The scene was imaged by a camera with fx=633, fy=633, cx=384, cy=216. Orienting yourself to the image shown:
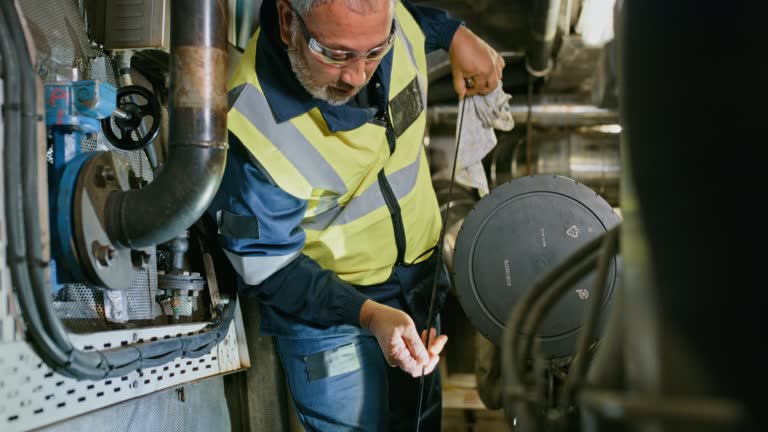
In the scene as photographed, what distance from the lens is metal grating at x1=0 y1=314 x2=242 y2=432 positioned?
3.39 feet

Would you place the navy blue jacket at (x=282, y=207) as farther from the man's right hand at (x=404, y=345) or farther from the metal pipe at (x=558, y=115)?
the metal pipe at (x=558, y=115)

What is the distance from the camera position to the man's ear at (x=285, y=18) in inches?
59.6

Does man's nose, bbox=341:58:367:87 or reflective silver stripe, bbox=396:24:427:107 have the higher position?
reflective silver stripe, bbox=396:24:427:107

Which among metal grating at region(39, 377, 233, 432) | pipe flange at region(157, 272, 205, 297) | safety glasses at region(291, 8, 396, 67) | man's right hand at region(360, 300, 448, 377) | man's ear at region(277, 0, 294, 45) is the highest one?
man's ear at region(277, 0, 294, 45)

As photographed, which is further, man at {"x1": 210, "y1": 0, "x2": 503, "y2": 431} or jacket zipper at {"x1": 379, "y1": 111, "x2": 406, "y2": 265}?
jacket zipper at {"x1": 379, "y1": 111, "x2": 406, "y2": 265}

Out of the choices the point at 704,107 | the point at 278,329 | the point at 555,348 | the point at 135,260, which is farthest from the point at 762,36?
the point at 278,329

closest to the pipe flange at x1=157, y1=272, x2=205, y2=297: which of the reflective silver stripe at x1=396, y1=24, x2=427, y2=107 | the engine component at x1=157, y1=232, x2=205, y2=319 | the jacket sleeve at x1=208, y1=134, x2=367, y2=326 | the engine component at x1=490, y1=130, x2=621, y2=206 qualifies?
Answer: the engine component at x1=157, y1=232, x2=205, y2=319

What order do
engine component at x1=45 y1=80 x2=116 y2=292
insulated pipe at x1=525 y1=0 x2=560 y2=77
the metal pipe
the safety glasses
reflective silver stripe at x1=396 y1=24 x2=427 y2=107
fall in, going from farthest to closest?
the metal pipe
insulated pipe at x1=525 y1=0 x2=560 y2=77
reflective silver stripe at x1=396 y1=24 x2=427 y2=107
the safety glasses
engine component at x1=45 y1=80 x2=116 y2=292

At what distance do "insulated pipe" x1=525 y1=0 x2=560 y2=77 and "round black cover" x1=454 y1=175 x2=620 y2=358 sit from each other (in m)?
0.83

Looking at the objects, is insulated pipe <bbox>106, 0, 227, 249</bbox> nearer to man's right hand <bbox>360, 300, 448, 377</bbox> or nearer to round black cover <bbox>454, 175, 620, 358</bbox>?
man's right hand <bbox>360, 300, 448, 377</bbox>

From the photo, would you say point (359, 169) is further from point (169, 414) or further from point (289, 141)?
point (169, 414)

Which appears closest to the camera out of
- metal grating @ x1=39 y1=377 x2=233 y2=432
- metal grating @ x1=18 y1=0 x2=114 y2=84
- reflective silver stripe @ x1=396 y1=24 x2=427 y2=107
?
metal grating @ x1=18 y1=0 x2=114 y2=84

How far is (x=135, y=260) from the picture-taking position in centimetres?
132

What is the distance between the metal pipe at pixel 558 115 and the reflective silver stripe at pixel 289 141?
1.32m
